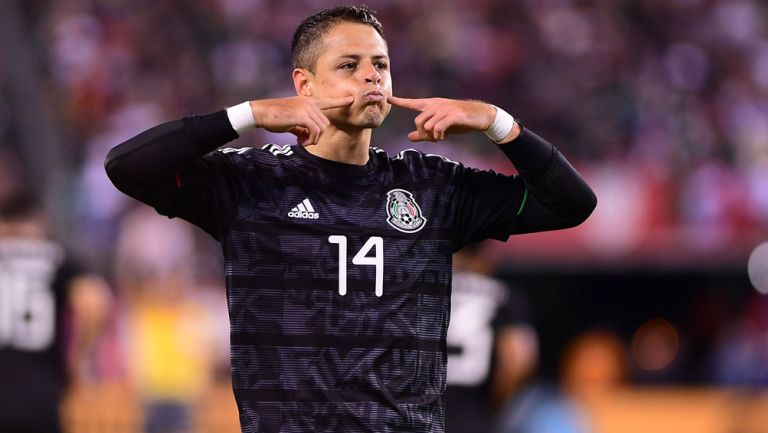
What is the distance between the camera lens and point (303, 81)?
4262 millimetres

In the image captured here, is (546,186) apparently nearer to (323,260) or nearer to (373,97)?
(373,97)

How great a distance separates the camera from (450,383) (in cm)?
726

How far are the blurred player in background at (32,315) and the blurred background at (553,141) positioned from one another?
81 cm

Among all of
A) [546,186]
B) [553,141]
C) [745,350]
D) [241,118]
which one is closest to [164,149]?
[241,118]

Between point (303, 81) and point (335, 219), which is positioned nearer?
point (335, 219)

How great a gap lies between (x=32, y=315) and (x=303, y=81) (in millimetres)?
3437

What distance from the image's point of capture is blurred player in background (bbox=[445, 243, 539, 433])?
23.9ft

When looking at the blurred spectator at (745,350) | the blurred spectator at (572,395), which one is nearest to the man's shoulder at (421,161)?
the blurred spectator at (572,395)

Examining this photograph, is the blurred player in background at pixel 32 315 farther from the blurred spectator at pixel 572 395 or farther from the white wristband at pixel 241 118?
the white wristband at pixel 241 118

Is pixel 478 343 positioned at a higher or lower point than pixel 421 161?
lower

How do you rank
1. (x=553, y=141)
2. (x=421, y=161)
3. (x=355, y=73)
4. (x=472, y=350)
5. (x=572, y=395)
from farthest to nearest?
(x=553, y=141) < (x=572, y=395) < (x=472, y=350) < (x=421, y=161) < (x=355, y=73)

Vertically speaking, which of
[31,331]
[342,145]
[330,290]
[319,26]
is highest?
[319,26]

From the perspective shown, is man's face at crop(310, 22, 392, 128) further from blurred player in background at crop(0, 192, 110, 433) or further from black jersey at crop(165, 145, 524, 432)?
blurred player in background at crop(0, 192, 110, 433)

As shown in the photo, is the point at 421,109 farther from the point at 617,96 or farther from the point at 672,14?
the point at 672,14
